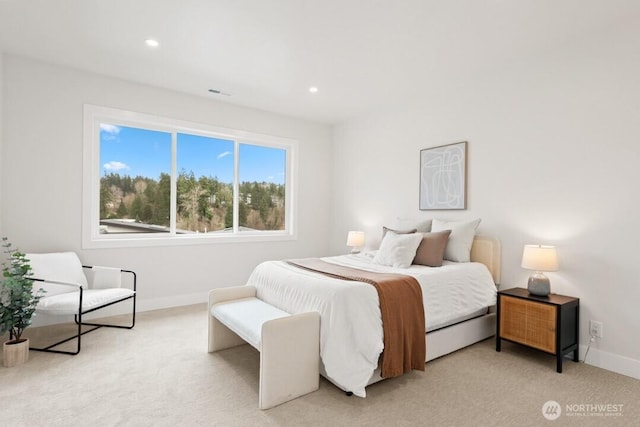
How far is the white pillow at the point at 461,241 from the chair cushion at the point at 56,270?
3.61 metres

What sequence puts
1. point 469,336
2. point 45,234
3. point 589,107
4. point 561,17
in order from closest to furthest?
point 561,17
point 589,107
point 469,336
point 45,234

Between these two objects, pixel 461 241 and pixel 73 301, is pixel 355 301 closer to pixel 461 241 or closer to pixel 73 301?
pixel 461 241

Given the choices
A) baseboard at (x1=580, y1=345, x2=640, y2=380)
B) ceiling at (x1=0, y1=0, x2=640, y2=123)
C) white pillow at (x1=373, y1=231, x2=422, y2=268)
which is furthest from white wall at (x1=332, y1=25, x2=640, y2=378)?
white pillow at (x1=373, y1=231, x2=422, y2=268)

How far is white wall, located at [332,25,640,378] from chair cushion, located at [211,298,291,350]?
2360mm

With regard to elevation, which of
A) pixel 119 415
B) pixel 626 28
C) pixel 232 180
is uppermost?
pixel 626 28

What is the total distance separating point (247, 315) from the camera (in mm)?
2553

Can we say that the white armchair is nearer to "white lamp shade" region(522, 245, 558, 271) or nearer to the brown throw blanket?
the brown throw blanket

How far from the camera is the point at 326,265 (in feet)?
10.4

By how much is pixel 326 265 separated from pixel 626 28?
307cm

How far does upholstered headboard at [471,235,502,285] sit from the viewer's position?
3.36 m

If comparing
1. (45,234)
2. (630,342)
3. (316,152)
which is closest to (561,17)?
(630,342)

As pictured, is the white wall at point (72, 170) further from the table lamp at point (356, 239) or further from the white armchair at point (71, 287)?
the table lamp at point (356, 239)

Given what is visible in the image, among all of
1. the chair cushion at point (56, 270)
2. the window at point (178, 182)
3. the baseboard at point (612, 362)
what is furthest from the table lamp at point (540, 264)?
the chair cushion at point (56, 270)

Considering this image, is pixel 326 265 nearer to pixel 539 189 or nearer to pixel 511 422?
pixel 511 422
